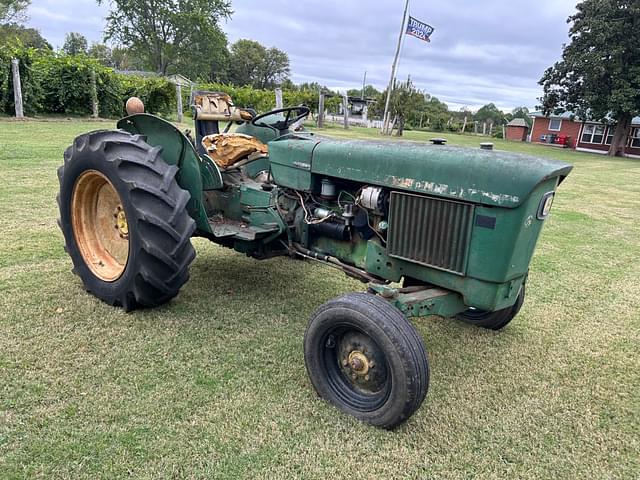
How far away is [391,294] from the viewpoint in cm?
247

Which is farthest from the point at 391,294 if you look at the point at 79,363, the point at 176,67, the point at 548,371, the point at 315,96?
the point at 176,67

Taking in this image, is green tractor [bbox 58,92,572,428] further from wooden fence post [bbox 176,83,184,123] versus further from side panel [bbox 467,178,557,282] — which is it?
wooden fence post [bbox 176,83,184,123]

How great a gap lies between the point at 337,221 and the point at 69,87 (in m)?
15.6

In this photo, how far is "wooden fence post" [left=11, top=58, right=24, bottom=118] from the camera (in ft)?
42.9

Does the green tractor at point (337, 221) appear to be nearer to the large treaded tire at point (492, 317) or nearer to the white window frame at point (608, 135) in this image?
the large treaded tire at point (492, 317)

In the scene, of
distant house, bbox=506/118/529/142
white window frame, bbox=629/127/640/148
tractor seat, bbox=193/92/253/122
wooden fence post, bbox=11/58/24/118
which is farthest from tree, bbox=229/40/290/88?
tractor seat, bbox=193/92/253/122

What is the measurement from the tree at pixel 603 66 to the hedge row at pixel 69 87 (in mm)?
20903

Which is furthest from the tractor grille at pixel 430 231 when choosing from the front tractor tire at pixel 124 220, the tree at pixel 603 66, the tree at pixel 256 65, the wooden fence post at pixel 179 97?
the tree at pixel 256 65

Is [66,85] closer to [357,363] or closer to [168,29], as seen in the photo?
[357,363]

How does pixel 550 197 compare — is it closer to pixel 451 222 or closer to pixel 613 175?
pixel 451 222

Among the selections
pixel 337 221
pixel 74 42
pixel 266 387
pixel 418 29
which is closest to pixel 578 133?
pixel 418 29

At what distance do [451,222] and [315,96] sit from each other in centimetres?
2484

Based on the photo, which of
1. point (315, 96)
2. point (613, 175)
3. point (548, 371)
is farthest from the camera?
point (315, 96)

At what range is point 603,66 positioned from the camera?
2372 cm
